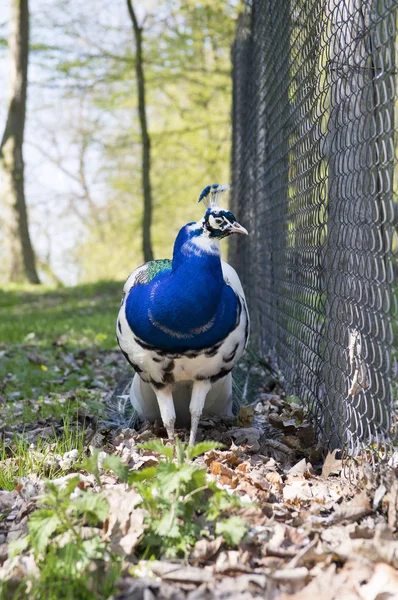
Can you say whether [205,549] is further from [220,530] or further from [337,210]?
[337,210]

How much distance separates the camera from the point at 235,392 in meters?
4.54

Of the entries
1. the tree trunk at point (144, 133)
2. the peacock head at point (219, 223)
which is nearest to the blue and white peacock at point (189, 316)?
the peacock head at point (219, 223)

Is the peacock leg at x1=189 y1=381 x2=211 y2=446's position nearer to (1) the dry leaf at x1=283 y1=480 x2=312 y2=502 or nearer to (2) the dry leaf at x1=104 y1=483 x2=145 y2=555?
(1) the dry leaf at x1=283 y1=480 x2=312 y2=502

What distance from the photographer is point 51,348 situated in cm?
688

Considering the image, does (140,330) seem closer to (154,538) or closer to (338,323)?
(338,323)

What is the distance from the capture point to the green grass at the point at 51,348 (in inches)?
194

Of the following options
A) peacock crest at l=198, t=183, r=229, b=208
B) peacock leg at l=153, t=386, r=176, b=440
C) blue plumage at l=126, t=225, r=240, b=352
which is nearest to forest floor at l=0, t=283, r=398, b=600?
peacock leg at l=153, t=386, r=176, b=440

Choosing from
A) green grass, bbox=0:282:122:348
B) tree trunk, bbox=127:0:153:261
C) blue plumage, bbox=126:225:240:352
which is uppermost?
tree trunk, bbox=127:0:153:261

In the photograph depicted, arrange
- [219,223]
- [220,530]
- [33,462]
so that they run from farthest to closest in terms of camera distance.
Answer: [219,223] → [33,462] → [220,530]

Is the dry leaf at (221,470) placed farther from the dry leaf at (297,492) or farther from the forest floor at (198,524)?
the dry leaf at (297,492)

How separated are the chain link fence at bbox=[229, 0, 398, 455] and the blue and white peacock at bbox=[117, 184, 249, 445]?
47 cm

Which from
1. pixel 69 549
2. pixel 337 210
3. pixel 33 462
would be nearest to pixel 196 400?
pixel 33 462

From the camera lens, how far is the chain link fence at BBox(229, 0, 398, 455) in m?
2.80

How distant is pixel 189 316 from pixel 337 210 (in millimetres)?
852
